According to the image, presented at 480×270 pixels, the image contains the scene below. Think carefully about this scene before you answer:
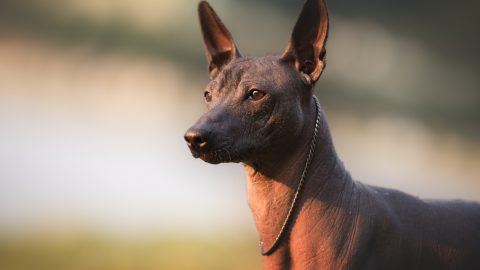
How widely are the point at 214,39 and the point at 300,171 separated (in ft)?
2.69

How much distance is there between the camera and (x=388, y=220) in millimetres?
2684

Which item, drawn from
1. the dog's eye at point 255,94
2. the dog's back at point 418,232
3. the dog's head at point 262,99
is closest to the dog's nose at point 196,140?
the dog's head at point 262,99

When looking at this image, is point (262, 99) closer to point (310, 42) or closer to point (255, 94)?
point (255, 94)

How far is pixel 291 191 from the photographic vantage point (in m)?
2.60

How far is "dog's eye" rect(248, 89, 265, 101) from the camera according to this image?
98.7 inches

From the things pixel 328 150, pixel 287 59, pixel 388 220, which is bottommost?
pixel 388 220

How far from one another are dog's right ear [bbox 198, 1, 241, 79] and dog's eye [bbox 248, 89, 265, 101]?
407mm

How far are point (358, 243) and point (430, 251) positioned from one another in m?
0.43

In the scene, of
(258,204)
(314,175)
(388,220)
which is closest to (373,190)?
(388,220)

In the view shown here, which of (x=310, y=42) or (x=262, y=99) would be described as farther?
(x=310, y=42)

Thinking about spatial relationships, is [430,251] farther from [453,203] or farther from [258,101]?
[258,101]

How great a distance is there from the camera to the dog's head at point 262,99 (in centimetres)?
240

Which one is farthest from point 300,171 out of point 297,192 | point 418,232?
point 418,232

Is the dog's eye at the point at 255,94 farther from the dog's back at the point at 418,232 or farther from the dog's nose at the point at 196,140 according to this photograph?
the dog's back at the point at 418,232
